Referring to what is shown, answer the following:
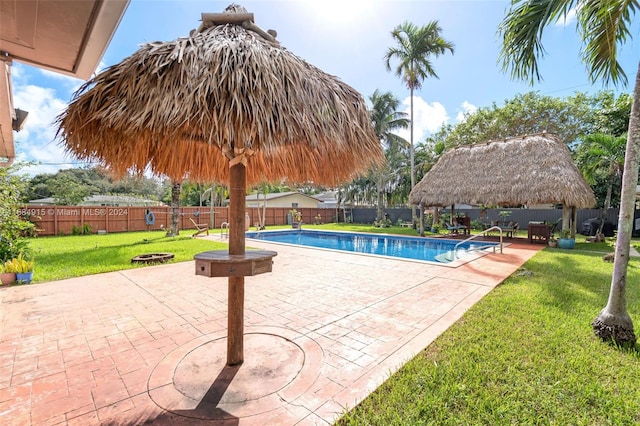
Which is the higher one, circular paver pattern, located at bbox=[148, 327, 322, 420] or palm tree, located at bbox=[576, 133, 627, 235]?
palm tree, located at bbox=[576, 133, 627, 235]

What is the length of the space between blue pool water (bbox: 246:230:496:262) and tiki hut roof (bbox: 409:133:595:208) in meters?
2.40

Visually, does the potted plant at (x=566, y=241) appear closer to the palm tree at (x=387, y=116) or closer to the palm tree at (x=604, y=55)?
the palm tree at (x=604, y=55)

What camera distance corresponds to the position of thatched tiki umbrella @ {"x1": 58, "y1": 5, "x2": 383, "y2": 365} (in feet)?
7.36

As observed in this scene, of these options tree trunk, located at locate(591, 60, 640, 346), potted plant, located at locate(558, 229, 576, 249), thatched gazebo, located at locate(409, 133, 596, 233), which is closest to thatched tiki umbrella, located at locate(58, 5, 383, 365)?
tree trunk, located at locate(591, 60, 640, 346)

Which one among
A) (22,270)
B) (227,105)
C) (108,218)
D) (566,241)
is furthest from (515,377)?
(108,218)

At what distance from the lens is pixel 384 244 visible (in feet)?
47.6

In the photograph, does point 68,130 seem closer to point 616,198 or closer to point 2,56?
point 2,56

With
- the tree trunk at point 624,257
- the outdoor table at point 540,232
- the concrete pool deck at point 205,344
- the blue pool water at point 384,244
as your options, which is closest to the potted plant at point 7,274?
the concrete pool deck at point 205,344

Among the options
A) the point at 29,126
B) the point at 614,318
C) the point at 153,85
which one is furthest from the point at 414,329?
the point at 29,126

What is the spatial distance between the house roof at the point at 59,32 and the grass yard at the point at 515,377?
3.40 m

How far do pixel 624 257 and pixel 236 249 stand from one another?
459cm

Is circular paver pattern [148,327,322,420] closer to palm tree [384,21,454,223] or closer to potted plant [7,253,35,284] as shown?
potted plant [7,253,35,284]

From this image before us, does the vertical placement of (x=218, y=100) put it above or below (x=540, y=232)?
above

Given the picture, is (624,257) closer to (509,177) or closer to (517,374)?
Answer: (517,374)
